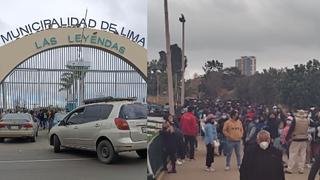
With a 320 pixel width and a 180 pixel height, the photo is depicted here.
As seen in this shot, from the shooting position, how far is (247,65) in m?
2.10

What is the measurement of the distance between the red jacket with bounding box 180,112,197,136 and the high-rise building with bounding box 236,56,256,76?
0.31 metres

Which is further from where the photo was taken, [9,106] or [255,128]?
[9,106]

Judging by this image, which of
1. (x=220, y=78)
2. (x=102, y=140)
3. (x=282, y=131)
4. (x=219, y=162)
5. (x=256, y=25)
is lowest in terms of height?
(x=102, y=140)

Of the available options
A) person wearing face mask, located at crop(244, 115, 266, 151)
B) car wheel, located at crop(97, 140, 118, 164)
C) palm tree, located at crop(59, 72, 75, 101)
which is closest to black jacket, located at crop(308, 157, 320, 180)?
person wearing face mask, located at crop(244, 115, 266, 151)

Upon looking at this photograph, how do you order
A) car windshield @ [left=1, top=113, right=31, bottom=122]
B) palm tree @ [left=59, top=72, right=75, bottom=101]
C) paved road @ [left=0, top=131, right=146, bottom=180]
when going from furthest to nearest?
1. palm tree @ [left=59, top=72, right=75, bottom=101]
2. car windshield @ [left=1, top=113, right=31, bottom=122]
3. paved road @ [left=0, top=131, right=146, bottom=180]

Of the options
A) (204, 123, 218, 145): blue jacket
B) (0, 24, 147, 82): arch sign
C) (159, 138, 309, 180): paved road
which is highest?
(0, 24, 147, 82): arch sign

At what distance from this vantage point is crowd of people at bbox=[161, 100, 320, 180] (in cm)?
197

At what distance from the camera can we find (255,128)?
6.73 ft

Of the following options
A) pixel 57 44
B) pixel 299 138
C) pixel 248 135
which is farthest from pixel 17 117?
pixel 299 138

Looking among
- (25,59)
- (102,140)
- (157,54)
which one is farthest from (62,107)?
(157,54)

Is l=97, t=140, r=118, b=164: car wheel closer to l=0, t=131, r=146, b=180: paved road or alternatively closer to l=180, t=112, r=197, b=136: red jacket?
l=0, t=131, r=146, b=180: paved road

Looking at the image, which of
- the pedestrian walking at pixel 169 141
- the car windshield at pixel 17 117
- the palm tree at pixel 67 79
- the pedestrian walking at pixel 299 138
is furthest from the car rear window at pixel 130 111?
the palm tree at pixel 67 79

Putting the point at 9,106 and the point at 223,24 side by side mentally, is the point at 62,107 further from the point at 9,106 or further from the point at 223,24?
the point at 223,24

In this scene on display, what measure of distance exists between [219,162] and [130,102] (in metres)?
7.86
